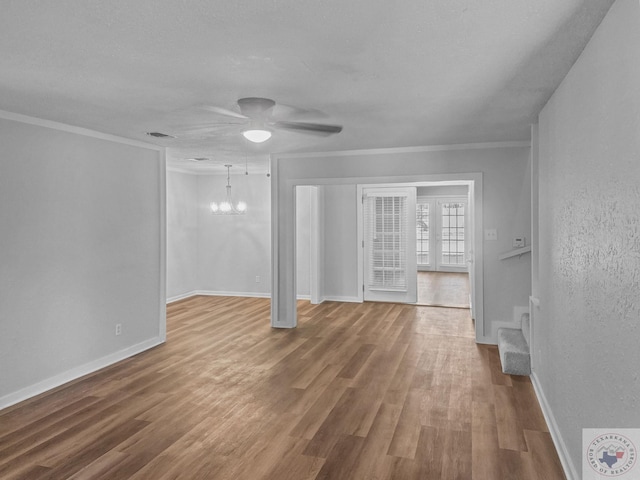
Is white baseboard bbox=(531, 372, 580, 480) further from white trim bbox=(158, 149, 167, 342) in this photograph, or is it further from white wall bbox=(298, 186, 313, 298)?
white wall bbox=(298, 186, 313, 298)

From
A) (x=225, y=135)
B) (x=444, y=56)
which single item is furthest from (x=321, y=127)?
(x=444, y=56)

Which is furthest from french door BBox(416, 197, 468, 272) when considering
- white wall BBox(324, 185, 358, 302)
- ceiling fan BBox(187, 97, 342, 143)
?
ceiling fan BBox(187, 97, 342, 143)

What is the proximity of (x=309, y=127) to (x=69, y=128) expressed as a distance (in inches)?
86.8

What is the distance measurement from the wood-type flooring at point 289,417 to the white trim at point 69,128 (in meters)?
2.29

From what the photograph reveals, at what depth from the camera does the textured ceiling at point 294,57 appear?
76.7 inches

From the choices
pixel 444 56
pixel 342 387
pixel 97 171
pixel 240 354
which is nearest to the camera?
pixel 444 56

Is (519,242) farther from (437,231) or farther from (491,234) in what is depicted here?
(437,231)

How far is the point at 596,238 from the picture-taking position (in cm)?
212

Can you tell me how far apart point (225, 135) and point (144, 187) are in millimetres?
1184

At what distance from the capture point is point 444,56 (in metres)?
2.49

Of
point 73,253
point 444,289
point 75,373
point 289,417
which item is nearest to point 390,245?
point 444,289

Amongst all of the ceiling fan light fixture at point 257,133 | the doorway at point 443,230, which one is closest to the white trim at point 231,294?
the ceiling fan light fixture at point 257,133

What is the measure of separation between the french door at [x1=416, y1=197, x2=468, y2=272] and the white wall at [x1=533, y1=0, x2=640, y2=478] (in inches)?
398

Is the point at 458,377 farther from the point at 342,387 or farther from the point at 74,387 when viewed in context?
the point at 74,387
